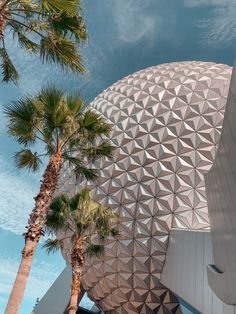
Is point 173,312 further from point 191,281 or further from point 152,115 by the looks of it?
point 152,115

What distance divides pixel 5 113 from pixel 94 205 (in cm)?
632

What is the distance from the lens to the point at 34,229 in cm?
864

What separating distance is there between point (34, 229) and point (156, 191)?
15.2 metres

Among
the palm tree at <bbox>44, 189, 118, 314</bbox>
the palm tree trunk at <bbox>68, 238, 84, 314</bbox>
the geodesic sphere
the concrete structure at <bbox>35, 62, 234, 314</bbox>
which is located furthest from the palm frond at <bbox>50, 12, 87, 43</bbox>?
the geodesic sphere

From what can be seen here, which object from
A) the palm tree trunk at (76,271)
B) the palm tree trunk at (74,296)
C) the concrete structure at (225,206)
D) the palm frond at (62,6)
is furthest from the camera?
the palm tree trunk at (76,271)

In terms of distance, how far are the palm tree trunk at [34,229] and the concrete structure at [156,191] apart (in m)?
12.3

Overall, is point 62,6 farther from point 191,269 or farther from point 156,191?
point 156,191

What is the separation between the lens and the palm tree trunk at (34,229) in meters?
7.82

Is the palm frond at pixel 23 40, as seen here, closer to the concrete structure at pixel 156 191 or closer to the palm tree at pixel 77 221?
the palm tree at pixel 77 221

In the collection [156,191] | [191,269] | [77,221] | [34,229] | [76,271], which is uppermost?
[156,191]

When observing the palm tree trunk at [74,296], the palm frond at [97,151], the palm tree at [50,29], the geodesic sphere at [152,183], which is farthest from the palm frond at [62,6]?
the geodesic sphere at [152,183]

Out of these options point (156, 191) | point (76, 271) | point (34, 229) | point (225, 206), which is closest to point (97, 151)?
point (76, 271)

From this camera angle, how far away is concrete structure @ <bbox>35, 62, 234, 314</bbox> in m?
22.6

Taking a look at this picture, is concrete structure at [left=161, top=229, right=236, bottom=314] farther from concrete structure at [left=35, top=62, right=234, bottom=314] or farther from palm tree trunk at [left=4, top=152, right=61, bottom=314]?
palm tree trunk at [left=4, top=152, right=61, bottom=314]
